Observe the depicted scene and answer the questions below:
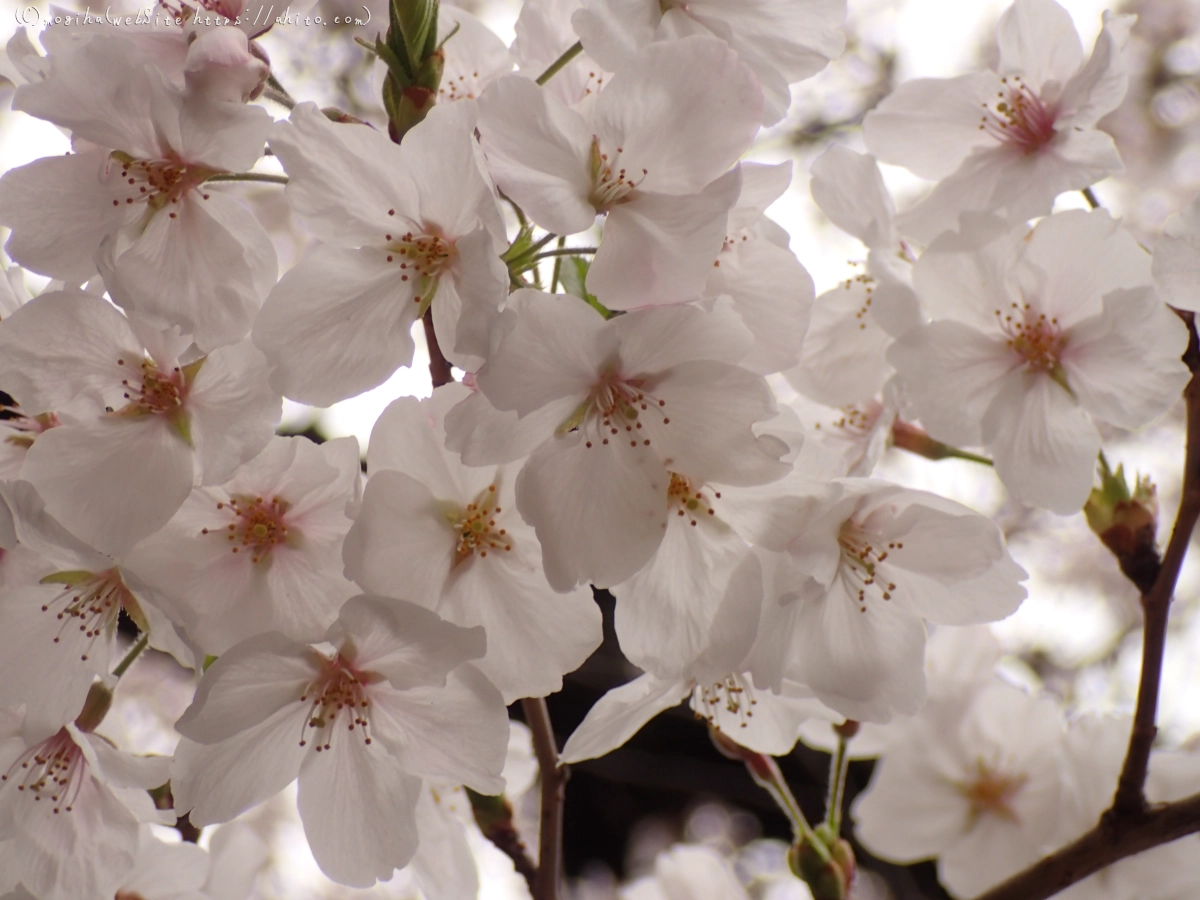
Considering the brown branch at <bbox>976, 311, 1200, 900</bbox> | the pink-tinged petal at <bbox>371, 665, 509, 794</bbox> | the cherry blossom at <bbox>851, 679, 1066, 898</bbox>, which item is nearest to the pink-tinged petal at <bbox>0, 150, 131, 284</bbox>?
the pink-tinged petal at <bbox>371, 665, 509, 794</bbox>

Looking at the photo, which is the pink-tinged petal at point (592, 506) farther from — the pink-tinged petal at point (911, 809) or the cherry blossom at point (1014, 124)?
the pink-tinged petal at point (911, 809)

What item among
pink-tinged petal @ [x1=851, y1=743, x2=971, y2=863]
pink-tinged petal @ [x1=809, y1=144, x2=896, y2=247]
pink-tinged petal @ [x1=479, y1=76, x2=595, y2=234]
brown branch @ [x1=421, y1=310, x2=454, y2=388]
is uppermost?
pink-tinged petal @ [x1=479, y1=76, x2=595, y2=234]

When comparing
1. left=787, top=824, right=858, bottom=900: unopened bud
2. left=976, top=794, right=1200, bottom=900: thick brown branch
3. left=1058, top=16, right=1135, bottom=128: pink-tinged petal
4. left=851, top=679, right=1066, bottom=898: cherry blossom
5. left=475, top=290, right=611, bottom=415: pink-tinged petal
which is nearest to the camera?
left=475, top=290, right=611, bottom=415: pink-tinged petal

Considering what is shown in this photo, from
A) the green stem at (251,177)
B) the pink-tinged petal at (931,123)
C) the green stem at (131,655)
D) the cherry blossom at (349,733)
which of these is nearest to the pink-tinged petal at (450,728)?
the cherry blossom at (349,733)

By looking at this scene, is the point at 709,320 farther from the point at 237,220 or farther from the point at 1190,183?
the point at 1190,183

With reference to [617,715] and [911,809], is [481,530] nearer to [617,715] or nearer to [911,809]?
[617,715]

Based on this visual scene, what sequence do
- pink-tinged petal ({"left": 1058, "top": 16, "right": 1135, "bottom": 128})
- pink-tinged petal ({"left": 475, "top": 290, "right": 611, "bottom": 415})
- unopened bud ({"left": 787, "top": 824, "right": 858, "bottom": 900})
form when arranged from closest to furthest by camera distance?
pink-tinged petal ({"left": 475, "top": 290, "right": 611, "bottom": 415}) → pink-tinged petal ({"left": 1058, "top": 16, "right": 1135, "bottom": 128}) → unopened bud ({"left": 787, "top": 824, "right": 858, "bottom": 900})

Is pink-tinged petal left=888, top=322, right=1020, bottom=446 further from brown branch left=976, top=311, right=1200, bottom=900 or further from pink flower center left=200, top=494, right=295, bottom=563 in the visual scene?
pink flower center left=200, top=494, right=295, bottom=563

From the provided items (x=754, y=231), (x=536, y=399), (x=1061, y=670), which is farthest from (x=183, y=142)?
(x=1061, y=670)

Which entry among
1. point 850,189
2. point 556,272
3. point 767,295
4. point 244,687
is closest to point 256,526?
point 244,687
